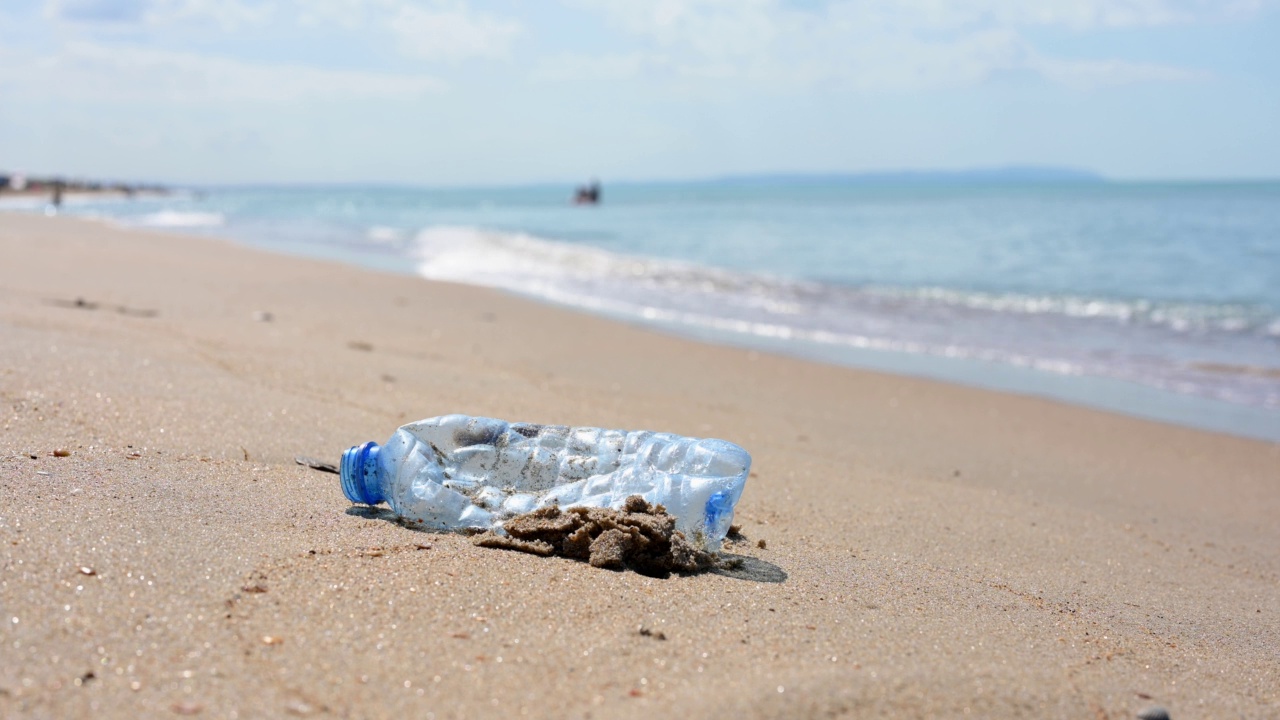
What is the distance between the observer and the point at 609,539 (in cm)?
275

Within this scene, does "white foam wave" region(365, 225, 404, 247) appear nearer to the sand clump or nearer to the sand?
the sand

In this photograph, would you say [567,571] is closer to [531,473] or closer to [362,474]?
[531,473]

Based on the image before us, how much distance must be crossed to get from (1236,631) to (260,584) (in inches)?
112

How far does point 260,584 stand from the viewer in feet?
7.54

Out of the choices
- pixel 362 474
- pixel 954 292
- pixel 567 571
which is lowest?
pixel 567 571

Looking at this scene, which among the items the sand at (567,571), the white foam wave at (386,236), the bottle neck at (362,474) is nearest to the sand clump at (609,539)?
the sand at (567,571)

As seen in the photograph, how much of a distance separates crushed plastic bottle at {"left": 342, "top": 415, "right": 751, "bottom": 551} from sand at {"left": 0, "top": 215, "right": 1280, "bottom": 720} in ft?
0.44

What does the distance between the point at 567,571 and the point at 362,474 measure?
0.79m

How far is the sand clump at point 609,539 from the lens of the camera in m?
2.75

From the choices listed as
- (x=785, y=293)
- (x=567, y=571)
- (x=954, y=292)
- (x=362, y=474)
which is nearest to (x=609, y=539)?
(x=567, y=571)

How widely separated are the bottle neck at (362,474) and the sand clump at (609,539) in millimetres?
426

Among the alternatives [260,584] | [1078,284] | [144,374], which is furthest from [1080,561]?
[1078,284]

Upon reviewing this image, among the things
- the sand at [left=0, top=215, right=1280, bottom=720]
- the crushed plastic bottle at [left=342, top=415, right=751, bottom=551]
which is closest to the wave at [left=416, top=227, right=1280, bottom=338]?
the sand at [left=0, top=215, right=1280, bottom=720]

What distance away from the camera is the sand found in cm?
198
